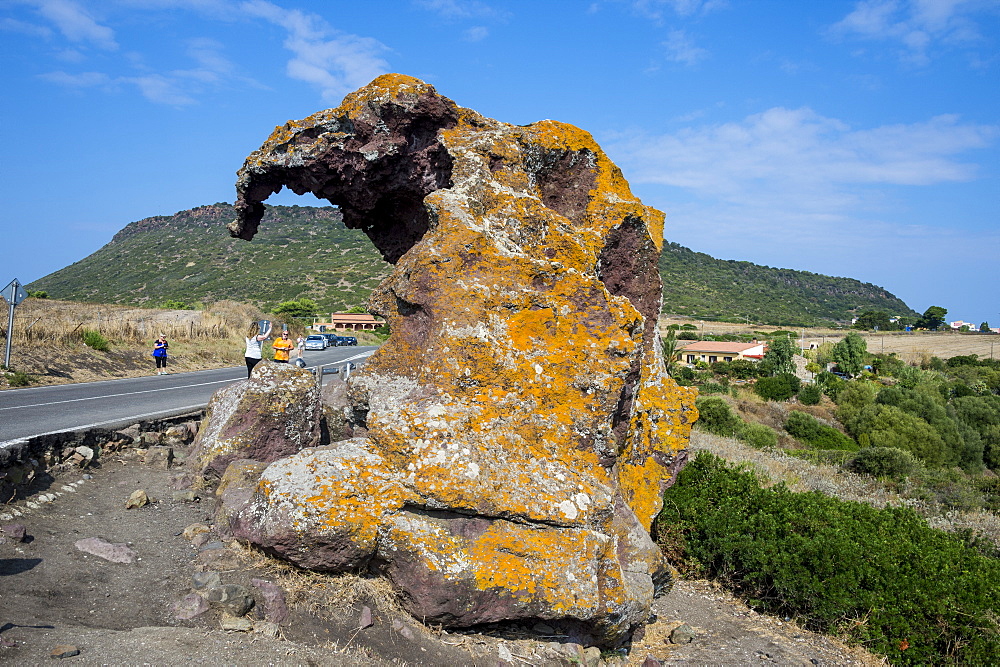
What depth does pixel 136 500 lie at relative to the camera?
5754 millimetres

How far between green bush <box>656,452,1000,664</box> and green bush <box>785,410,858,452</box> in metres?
20.1

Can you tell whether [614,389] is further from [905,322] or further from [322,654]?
[905,322]

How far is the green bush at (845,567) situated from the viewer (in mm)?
5789

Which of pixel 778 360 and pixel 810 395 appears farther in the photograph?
pixel 778 360

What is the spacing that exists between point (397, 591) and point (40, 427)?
6791mm

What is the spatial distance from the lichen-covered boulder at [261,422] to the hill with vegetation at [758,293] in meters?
94.2

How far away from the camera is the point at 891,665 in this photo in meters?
5.70

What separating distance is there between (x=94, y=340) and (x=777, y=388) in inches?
1402

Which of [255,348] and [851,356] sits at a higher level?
[255,348]

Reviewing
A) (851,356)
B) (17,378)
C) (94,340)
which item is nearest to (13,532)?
(17,378)

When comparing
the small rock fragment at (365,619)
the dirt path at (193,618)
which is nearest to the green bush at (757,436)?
the dirt path at (193,618)

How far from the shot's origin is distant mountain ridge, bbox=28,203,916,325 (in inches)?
3329

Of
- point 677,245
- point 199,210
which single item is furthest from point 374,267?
point 677,245

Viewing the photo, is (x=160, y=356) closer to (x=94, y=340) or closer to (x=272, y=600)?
(x=94, y=340)
